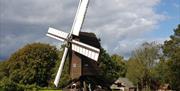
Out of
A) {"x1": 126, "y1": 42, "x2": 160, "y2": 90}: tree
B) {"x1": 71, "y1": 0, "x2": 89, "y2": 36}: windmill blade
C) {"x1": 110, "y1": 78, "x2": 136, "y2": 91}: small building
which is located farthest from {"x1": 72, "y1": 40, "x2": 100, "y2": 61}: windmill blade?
{"x1": 110, "y1": 78, "x2": 136, "y2": 91}: small building

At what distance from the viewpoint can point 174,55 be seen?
86.4 metres

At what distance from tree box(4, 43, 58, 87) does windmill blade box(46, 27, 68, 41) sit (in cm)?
4708

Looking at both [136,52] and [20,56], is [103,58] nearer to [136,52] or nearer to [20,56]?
[136,52]

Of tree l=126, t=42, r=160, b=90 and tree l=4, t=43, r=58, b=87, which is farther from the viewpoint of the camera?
tree l=4, t=43, r=58, b=87

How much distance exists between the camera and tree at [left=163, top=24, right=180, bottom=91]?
3415 inches

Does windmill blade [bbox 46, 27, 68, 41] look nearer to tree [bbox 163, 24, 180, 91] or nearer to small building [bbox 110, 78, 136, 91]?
tree [bbox 163, 24, 180, 91]

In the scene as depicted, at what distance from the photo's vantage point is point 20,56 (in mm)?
111562

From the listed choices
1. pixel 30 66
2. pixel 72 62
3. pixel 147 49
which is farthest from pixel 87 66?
pixel 30 66

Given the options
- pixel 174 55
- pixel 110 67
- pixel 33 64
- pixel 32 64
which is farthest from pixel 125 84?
pixel 174 55

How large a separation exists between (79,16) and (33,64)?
5661cm

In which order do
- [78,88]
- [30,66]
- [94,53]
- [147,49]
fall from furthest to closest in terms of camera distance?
[30,66] < [147,49] < [78,88] < [94,53]

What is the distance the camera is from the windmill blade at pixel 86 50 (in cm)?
5175

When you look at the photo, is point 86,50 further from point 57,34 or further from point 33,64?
point 33,64

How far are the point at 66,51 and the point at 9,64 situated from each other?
62.2 m
